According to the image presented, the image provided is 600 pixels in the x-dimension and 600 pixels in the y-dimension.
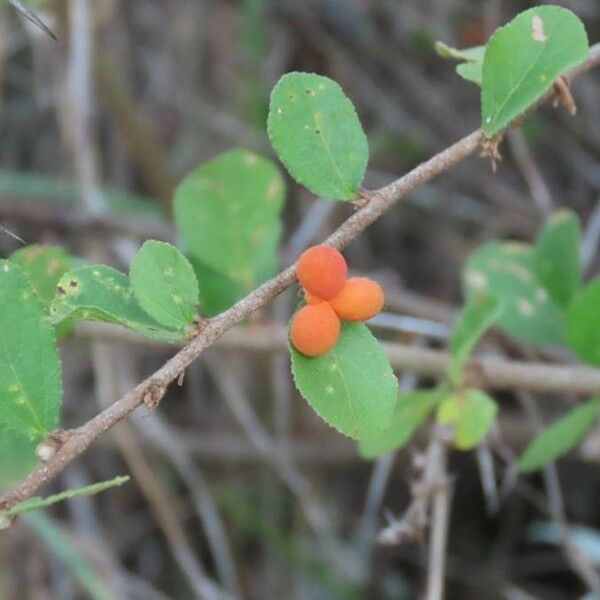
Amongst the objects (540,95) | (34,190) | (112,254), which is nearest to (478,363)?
(540,95)

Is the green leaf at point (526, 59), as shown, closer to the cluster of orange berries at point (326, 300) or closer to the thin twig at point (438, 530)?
the cluster of orange berries at point (326, 300)

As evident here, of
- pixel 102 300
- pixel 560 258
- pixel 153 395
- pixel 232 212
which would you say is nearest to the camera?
pixel 153 395

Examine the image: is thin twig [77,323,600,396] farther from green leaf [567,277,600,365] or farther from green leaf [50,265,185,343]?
green leaf [50,265,185,343]

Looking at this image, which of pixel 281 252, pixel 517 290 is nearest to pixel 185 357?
pixel 517 290

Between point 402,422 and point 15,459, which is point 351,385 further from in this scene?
point 15,459

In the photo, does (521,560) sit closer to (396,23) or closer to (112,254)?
(112,254)

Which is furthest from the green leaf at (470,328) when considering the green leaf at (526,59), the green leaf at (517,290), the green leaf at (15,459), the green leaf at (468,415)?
the green leaf at (15,459)

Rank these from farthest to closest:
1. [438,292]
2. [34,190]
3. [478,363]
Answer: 1. [438,292]
2. [34,190]
3. [478,363]
